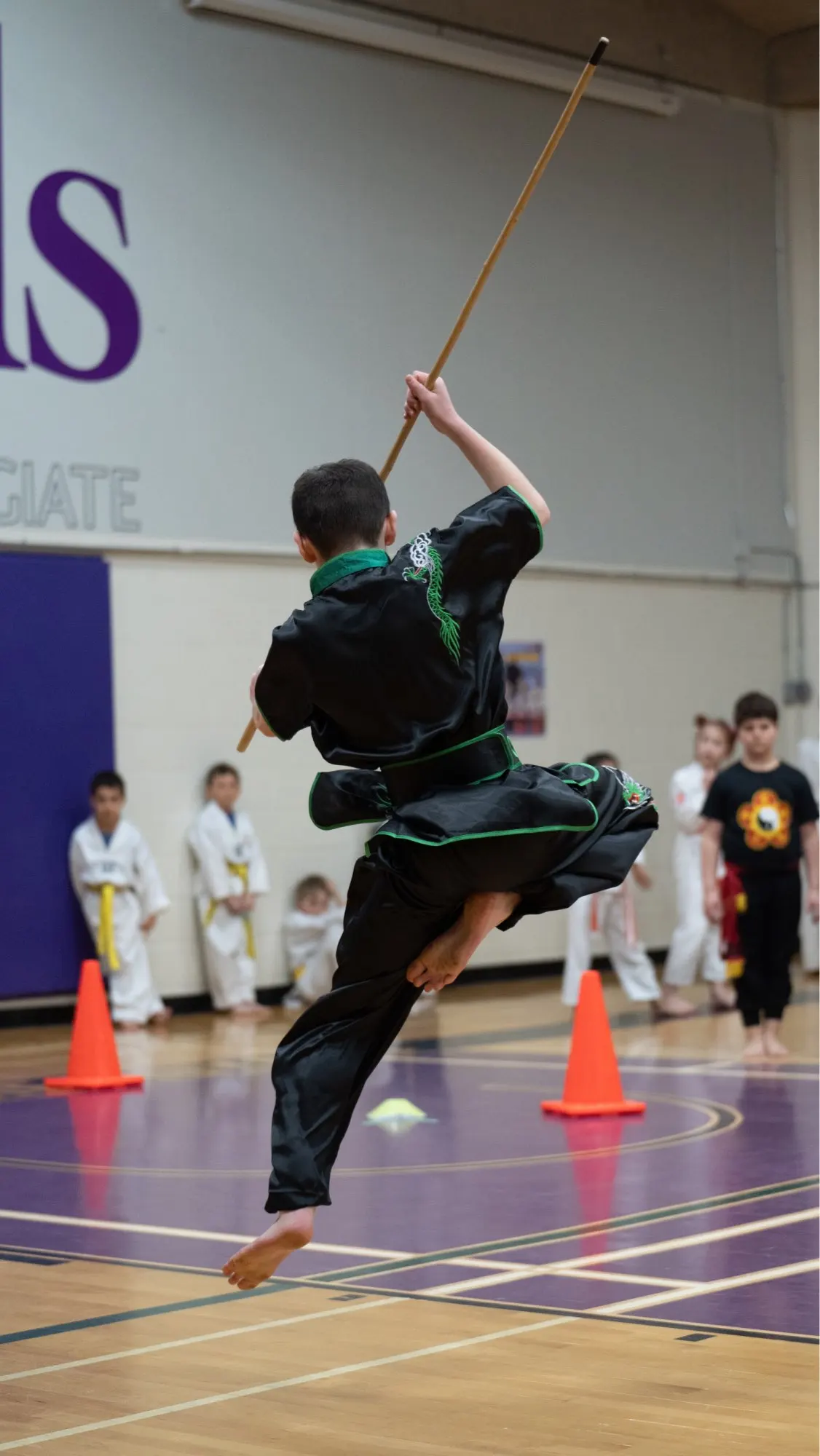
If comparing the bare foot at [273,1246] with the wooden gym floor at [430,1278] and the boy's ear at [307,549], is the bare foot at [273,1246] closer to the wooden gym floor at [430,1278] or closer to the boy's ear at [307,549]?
the wooden gym floor at [430,1278]

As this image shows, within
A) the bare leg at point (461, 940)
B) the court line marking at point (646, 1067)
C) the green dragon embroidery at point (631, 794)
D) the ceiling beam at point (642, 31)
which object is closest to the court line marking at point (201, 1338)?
the bare leg at point (461, 940)

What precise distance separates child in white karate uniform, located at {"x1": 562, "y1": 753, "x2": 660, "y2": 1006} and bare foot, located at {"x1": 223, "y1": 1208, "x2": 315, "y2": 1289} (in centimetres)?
983

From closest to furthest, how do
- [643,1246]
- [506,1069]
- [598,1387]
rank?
1. [598,1387]
2. [643,1246]
3. [506,1069]

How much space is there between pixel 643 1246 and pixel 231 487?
30.0ft

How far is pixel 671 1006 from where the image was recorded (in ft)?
44.8

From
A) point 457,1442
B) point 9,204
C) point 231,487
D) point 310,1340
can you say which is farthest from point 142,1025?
point 457,1442

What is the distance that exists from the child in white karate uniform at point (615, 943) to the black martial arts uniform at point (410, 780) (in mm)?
9646

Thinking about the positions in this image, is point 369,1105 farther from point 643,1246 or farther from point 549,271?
point 549,271

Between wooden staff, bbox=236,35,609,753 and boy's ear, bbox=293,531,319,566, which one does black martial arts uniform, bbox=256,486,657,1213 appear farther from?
wooden staff, bbox=236,35,609,753

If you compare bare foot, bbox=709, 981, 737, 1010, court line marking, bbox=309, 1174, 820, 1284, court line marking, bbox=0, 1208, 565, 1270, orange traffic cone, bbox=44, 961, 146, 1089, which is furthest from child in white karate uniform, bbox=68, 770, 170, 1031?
court line marking, bbox=309, 1174, 820, 1284

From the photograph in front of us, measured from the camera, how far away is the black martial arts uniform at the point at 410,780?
4.00 m

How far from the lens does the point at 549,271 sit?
55.4 feet

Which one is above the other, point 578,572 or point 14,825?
point 578,572

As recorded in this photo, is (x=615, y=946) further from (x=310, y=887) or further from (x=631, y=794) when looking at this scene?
(x=631, y=794)
